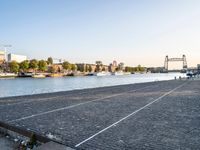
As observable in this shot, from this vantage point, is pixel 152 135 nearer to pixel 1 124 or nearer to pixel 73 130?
pixel 73 130

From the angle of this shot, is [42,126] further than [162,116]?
No

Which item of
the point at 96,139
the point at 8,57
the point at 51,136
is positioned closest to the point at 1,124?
the point at 51,136

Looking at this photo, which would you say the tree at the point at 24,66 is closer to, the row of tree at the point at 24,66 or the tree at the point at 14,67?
the row of tree at the point at 24,66

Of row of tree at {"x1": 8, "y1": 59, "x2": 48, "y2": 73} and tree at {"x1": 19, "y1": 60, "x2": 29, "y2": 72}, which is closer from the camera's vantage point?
row of tree at {"x1": 8, "y1": 59, "x2": 48, "y2": 73}

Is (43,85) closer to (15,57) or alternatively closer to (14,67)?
(14,67)

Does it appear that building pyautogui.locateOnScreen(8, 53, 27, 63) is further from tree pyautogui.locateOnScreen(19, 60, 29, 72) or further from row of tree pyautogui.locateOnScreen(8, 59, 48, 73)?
tree pyautogui.locateOnScreen(19, 60, 29, 72)

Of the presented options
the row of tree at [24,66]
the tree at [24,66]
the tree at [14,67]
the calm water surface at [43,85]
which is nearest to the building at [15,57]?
the row of tree at [24,66]

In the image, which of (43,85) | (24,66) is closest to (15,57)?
(24,66)

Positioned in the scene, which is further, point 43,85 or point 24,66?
point 24,66

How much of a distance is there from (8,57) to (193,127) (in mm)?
184415

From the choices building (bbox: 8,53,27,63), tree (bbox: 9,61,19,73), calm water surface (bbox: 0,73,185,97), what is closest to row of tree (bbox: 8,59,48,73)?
tree (bbox: 9,61,19,73)

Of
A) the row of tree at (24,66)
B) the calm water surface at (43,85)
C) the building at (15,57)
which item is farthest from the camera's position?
the building at (15,57)

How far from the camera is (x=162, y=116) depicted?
1013 cm

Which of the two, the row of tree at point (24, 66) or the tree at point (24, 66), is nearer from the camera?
the row of tree at point (24, 66)
